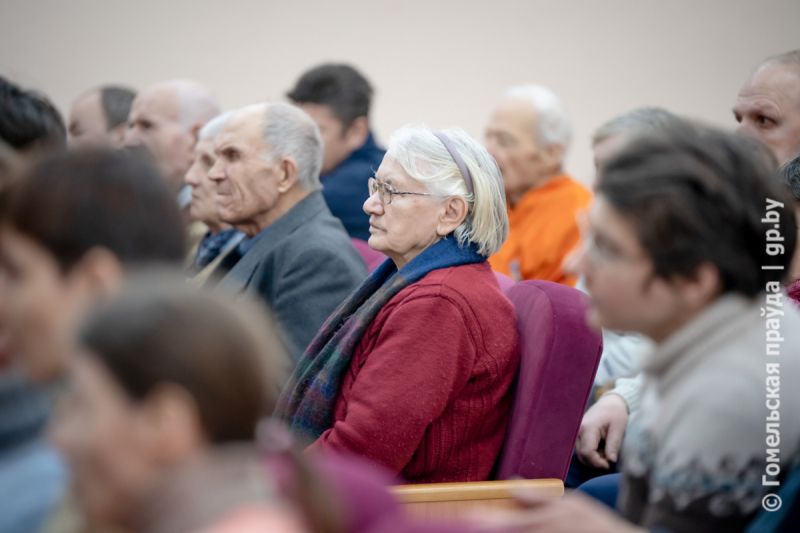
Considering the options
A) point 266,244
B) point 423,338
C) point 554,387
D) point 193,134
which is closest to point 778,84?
point 554,387

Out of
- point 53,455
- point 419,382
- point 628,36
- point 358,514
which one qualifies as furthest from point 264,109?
point 628,36

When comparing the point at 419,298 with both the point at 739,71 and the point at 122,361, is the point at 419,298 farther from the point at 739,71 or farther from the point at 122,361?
the point at 739,71

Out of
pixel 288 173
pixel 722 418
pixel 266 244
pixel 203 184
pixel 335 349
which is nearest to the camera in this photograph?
pixel 722 418

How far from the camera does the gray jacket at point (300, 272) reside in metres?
2.05

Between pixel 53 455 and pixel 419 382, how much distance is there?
2.40 ft

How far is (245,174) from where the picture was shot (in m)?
2.29

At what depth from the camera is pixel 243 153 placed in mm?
2307

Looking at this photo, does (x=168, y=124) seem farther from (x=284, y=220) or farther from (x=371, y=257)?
(x=371, y=257)

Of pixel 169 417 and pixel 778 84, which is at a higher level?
pixel 778 84

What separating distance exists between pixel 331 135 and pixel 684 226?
2.56 m

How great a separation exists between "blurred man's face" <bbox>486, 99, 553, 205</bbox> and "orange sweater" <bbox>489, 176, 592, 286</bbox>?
6cm

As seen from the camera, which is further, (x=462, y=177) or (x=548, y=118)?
(x=548, y=118)

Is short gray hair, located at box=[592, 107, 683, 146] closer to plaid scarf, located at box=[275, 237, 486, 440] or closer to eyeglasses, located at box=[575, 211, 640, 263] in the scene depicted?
plaid scarf, located at box=[275, 237, 486, 440]

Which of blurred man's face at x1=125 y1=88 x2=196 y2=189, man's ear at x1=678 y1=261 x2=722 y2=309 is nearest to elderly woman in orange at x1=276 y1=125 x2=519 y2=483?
man's ear at x1=678 y1=261 x2=722 y2=309
